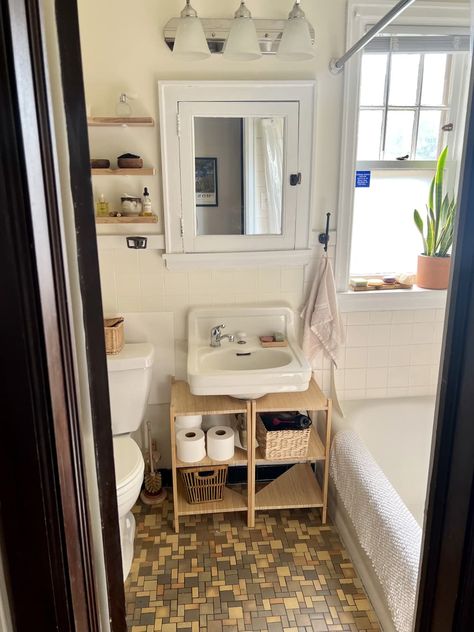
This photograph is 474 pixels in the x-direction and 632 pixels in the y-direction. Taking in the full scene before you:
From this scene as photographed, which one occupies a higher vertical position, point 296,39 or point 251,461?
point 296,39

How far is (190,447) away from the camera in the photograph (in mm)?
2258

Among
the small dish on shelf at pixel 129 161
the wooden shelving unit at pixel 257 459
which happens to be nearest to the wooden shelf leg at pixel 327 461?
the wooden shelving unit at pixel 257 459

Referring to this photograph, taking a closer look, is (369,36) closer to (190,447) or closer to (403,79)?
(403,79)

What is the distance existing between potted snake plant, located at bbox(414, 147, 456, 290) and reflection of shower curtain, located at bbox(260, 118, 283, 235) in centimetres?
69

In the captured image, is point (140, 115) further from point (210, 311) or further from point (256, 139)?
point (210, 311)

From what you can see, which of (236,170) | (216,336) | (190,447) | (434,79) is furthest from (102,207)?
(434,79)

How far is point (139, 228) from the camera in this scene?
7.73 feet

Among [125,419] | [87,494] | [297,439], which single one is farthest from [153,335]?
[87,494]

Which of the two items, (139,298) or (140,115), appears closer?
(140,115)

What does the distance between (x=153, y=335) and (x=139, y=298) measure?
0.20 meters

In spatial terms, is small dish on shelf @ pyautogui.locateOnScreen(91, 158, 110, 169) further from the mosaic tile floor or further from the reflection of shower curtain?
the mosaic tile floor

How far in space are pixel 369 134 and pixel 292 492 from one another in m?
1.78

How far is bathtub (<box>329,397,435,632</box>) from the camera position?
1707 millimetres

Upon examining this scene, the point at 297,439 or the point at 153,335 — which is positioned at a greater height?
the point at 153,335
